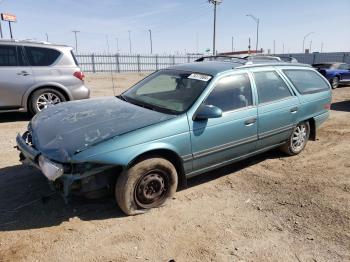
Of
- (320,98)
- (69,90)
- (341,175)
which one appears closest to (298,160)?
(341,175)

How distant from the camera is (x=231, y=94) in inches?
170

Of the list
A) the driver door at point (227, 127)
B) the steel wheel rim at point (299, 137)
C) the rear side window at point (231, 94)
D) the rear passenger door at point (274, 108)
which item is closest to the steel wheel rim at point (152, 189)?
the driver door at point (227, 127)

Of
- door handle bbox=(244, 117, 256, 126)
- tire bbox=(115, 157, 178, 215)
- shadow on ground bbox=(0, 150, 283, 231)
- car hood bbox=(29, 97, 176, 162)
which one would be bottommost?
shadow on ground bbox=(0, 150, 283, 231)

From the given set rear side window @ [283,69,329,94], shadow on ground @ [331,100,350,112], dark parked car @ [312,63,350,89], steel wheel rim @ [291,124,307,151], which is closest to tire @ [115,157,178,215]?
steel wheel rim @ [291,124,307,151]

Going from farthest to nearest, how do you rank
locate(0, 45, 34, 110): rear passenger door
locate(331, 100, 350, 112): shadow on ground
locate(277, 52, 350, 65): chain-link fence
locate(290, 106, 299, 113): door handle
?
locate(277, 52, 350, 65): chain-link fence
locate(331, 100, 350, 112): shadow on ground
locate(0, 45, 34, 110): rear passenger door
locate(290, 106, 299, 113): door handle

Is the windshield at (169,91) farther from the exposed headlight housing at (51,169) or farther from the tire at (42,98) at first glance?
the tire at (42,98)

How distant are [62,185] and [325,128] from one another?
257 inches

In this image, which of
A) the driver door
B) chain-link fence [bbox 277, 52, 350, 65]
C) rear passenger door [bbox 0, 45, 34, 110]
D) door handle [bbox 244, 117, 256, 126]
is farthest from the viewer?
chain-link fence [bbox 277, 52, 350, 65]

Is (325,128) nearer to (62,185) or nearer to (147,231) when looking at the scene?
(147,231)

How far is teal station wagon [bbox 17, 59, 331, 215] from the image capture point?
3.21 m

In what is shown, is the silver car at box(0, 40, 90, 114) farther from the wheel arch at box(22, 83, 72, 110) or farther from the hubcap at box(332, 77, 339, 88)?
the hubcap at box(332, 77, 339, 88)

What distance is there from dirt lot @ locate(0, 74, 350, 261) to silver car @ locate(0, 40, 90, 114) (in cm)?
297

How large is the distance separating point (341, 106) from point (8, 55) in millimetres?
9991

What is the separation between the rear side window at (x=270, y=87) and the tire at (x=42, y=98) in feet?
16.6
